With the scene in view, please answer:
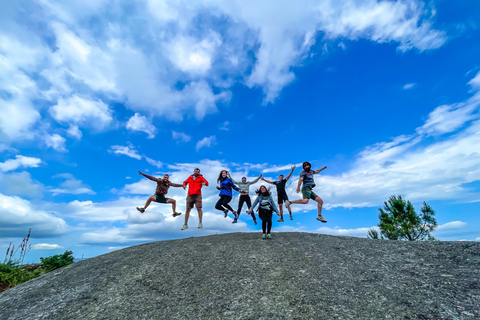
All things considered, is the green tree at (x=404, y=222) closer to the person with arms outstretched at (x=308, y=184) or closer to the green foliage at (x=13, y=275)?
the person with arms outstretched at (x=308, y=184)

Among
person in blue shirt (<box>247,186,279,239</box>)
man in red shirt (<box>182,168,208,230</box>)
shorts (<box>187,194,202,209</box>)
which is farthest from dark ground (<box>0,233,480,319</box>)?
shorts (<box>187,194,202,209</box>)

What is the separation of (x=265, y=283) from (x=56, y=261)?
10.7 meters

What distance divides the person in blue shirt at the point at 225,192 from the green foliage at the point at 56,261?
731 centimetres

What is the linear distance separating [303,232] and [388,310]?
604 cm

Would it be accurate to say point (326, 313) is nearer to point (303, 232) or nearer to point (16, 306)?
point (303, 232)

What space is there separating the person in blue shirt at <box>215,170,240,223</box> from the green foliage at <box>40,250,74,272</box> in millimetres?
7309

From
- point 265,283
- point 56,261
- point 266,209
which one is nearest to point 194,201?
point 266,209

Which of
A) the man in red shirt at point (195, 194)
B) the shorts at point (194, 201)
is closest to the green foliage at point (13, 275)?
the man in red shirt at point (195, 194)

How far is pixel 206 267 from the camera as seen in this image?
7.37m

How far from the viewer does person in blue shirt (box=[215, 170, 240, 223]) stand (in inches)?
481

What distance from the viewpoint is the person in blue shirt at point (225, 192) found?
1222 centimetres

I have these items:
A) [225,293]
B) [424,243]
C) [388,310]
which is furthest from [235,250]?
[424,243]

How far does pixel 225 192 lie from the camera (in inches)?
480

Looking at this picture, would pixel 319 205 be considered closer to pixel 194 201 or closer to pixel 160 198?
pixel 194 201
